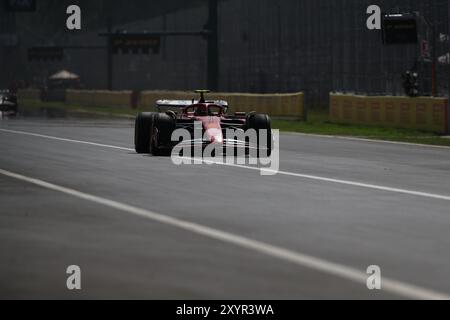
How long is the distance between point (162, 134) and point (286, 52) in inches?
1772

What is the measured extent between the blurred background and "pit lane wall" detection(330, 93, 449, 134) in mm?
4495

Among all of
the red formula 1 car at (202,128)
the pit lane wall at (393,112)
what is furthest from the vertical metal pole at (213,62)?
the red formula 1 car at (202,128)

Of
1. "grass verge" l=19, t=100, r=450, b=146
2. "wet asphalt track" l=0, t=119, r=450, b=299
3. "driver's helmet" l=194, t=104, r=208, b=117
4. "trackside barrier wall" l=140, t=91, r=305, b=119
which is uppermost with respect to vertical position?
"driver's helmet" l=194, t=104, r=208, b=117

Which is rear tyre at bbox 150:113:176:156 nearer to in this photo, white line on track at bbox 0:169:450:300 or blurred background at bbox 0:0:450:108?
white line on track at bbox 0:169:450:300

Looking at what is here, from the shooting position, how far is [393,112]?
36.4m

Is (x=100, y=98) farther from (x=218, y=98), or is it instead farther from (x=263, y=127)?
(x=263, y=127)

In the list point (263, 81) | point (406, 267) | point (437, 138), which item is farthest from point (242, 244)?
point (263, 81)

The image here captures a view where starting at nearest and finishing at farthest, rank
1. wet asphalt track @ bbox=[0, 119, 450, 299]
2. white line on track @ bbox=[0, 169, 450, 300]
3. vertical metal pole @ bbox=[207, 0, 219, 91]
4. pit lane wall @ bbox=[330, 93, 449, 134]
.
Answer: white line on track @ bbox=[0, 169, 450, 300]
wet asphalt track @ bbox=[0, 119, 450, 299]
pit lane wall @ bbox=[330, 93, 449, 134]
vertical metal pole @ bbox=[207, 0, 219, 91]

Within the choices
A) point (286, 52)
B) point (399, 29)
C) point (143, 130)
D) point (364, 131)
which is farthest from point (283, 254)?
point (286, 52)

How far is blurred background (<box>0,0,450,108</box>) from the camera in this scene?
51312mm

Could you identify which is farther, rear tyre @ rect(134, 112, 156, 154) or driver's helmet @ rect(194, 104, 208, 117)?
driver's helmet @ rect(194, 104, 208, 117)

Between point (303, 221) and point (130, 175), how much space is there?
6046 mm

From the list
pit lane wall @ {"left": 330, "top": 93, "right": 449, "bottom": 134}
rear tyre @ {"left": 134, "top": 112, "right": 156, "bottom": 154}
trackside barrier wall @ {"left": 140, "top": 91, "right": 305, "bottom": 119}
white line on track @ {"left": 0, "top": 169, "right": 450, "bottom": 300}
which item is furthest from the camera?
trackside barrier wall @ {"left": 140, "top": 91, "right": 305, "bottom": 119}

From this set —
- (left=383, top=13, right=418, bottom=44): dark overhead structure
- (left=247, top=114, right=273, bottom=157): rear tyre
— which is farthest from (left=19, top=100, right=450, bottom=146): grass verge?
(left=247, top=114, right=273, bottom=157): rear tyre
